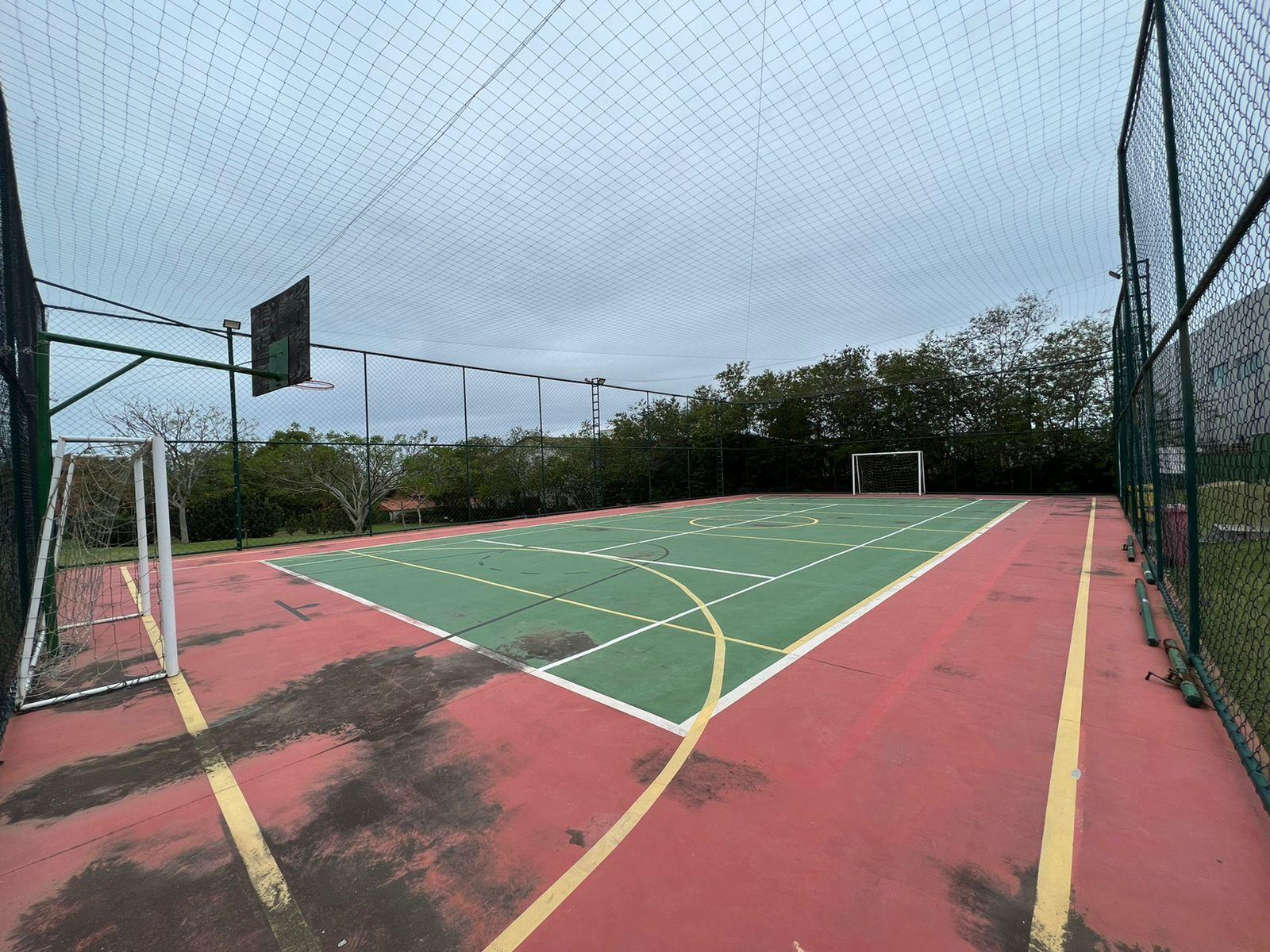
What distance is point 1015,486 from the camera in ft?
74.7

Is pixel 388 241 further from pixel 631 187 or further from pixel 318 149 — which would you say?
pixel 631 187

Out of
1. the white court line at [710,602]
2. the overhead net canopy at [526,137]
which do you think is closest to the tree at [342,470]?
the overhead net canopy at [526,137]

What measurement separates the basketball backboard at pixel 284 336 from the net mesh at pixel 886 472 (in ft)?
80.3

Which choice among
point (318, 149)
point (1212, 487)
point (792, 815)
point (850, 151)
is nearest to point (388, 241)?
point (318, 149)

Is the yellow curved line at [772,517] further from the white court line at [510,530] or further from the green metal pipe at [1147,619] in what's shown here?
the green metal pipe at [1147,619]

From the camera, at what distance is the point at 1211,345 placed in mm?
3041

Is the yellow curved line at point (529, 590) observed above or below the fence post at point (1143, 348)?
below

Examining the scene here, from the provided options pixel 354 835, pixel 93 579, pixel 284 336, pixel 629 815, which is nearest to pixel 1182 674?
pixel 629 815

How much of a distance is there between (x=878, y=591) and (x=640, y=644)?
340 cm

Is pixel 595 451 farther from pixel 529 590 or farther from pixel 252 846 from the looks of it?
pixel 252 846

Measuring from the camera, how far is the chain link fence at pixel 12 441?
12.3 ft

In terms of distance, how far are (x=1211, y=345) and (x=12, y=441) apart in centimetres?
857

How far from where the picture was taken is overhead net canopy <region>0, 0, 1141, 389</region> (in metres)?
5.75

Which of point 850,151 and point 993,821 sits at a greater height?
point 850,151
